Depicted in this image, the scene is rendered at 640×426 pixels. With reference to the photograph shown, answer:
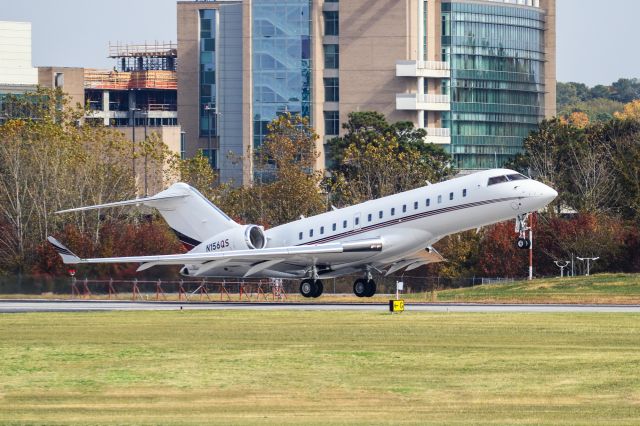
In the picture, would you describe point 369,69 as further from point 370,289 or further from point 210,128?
point 370,289

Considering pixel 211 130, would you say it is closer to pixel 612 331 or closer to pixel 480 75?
pixel 480 75

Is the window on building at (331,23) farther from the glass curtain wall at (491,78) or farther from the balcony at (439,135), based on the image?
the balcony at (439,135)

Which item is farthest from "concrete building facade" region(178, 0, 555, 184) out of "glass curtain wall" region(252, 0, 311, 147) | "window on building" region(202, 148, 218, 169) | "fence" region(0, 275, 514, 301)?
"fence" region(0, 275, 514, 301)

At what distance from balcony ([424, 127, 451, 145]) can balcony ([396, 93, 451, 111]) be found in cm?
248

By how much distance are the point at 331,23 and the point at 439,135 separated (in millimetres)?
17748

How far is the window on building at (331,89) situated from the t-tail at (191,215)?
9525 cm

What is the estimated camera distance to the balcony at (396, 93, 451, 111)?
15279 centimetres

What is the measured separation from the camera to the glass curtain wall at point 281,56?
15388cm

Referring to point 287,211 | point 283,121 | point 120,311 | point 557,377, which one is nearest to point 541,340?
point 557,377

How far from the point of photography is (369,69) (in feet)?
505

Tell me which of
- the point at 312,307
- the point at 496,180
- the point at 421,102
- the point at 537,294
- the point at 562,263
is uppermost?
the point at 421,102

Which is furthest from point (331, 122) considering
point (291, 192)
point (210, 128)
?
point (291, 192)

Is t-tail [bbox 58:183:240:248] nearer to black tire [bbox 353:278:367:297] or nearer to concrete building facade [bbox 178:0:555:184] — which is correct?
black tire [bbox 353:278:367:297]

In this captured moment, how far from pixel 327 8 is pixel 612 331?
11823cm
